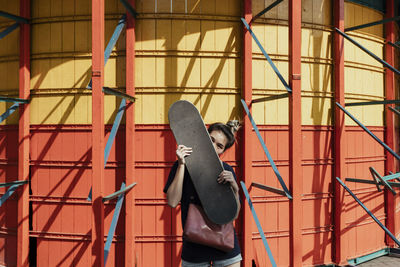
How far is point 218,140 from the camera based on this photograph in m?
2.63

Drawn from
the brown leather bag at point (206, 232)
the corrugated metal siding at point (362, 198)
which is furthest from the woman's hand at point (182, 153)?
the corrugated metal siding at point (362, 198)

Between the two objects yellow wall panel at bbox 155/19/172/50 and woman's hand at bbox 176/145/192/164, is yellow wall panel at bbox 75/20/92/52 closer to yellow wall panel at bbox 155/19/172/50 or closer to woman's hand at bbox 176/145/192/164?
yellow wall panel at bbox 155/19/172/50

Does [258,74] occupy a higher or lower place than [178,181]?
higher

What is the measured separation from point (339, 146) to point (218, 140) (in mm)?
4405

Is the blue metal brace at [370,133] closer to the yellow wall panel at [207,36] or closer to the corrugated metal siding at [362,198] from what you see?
the corrugated metal siding at [362,198]

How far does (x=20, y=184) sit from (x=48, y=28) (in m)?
2.78

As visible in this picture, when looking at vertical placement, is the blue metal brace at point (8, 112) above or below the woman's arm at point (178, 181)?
above

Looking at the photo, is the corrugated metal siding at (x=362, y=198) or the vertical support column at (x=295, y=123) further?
the corrugated metal siding at (x=362, y=198)

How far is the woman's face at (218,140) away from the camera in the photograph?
8.63ft

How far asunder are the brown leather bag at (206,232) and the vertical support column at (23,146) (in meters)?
4.41

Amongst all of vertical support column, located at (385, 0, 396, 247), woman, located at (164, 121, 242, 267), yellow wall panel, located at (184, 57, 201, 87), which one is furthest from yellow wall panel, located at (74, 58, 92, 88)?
vertical support column, located at (385, 0, 396, 247)

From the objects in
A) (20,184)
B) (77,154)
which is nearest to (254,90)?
(77,154)

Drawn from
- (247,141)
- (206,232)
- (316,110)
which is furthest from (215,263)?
(316,110)

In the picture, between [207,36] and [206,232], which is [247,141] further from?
[206,232]
